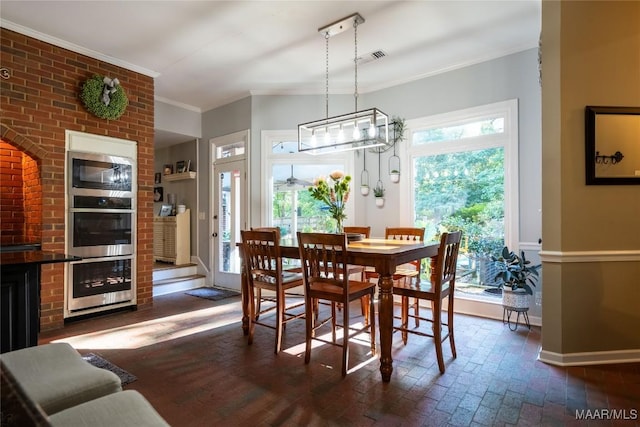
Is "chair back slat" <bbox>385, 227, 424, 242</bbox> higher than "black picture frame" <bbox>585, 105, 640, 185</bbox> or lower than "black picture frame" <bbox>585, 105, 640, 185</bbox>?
lower

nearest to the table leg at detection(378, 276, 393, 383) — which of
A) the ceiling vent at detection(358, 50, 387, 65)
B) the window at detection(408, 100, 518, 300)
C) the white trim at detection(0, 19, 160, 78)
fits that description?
the window at detection(408, 100, 518, 300)

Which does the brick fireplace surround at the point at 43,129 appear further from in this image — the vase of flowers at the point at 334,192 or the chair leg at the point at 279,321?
the vase of flowers at the point at 334,192

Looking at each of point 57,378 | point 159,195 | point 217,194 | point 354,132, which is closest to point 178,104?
point 217,194

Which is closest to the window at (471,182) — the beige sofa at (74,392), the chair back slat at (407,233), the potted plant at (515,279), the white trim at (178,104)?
the potted plant at (515,279)

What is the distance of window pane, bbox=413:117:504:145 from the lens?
3721mm

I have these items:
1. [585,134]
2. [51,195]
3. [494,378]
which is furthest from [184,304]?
[585,134]

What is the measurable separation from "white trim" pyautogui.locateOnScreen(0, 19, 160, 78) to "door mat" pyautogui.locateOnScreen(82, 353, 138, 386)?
3.03 meters

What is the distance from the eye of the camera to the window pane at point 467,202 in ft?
12.3

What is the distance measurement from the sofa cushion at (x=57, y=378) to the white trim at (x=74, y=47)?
3206 mm

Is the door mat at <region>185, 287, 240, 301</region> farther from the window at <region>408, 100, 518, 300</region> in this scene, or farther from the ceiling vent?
the ceiling vent

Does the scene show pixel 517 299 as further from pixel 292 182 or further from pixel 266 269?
pixel 292 182

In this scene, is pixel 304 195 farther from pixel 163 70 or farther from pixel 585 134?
pixel 585 134

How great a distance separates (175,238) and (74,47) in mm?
3047

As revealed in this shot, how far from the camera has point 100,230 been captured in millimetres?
3701
